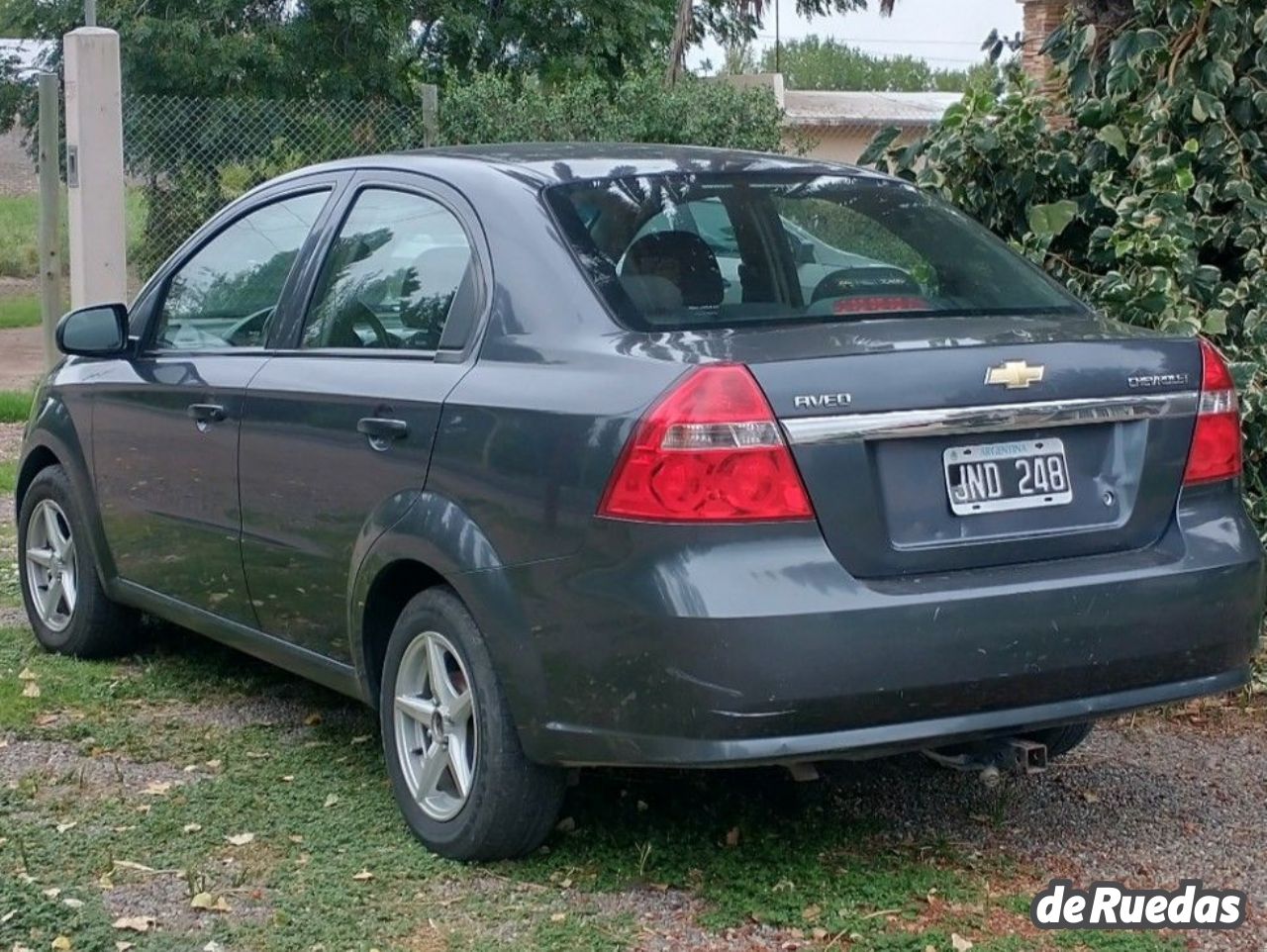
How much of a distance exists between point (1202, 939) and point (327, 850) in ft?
6.47

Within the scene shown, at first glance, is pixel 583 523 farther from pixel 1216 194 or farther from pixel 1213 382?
pixel 1216 194

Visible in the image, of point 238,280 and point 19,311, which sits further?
point 19,311

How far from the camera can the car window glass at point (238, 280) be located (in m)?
5.30

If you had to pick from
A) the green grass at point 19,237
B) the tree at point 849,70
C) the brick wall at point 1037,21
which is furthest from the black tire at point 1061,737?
the tree at point 849,70

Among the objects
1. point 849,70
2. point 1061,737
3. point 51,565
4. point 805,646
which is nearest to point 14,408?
point 51,565

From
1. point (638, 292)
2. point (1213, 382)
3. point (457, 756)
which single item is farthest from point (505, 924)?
point (1213, 382)

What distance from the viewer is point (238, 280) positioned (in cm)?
558

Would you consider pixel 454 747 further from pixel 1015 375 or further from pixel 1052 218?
pixel 1052 218

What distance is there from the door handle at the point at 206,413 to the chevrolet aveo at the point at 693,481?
3cm

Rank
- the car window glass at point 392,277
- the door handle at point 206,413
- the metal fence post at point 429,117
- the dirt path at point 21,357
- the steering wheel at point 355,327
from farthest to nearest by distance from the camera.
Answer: the dirt path at point 21,357, the metal fence post at point 429,117, the door handle at point 206,413, the steering wheel at point 355,327, the car window glass at point 392,277

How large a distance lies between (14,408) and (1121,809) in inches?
368

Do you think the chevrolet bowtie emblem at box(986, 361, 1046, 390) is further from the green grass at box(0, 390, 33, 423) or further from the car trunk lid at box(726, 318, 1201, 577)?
the green grass at box(0, 390, 33, 423)

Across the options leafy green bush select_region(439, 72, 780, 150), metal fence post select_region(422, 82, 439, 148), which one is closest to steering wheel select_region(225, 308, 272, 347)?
metal fence post select_region(422, 82, 439, 148)

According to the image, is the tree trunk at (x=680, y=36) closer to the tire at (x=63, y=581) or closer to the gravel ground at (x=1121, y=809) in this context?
the tire at (x=63, y=581)
